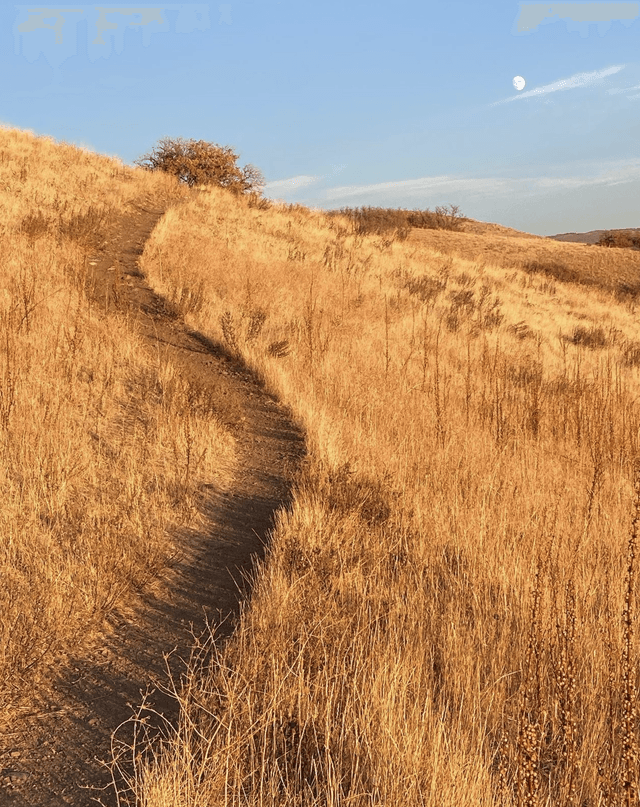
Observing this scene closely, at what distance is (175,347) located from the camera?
305 inches

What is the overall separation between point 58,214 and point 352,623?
37.3 ft

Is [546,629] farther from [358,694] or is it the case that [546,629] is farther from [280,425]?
[280,425]

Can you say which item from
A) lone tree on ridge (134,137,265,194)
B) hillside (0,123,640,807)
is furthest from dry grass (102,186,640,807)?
lone tree on ridge (134,137,265,194)

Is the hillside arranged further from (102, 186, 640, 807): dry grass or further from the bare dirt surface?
the bare dirt surface

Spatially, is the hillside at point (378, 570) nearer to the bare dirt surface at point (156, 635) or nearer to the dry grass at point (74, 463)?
the dry grass at point (74, 463)

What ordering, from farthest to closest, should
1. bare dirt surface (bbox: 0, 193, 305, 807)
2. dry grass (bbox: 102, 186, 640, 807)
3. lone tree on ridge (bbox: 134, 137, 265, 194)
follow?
lone tree on ridge (bbox: 134, 137, 265, 194) → bare dirt surface (bbox: 0, 193, 305, 807) → dry grass (bbox: 102, 186, 640, 807)

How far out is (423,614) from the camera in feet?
9.86

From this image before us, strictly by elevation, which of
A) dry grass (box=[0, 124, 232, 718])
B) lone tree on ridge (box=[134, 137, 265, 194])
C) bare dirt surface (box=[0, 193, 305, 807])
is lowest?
bare dirt surface (box=[0, 193, 305, 807])

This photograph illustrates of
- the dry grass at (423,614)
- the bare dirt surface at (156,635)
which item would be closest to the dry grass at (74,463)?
the bare dirt surface at (156,635)

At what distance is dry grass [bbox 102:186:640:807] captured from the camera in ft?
6.57

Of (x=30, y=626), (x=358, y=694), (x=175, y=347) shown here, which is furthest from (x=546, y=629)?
(x=175, y=347)

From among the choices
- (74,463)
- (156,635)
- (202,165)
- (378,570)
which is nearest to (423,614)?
(378,570)

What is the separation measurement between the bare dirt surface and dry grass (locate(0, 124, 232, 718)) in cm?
13

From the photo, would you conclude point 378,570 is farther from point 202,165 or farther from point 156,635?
point 202,165
